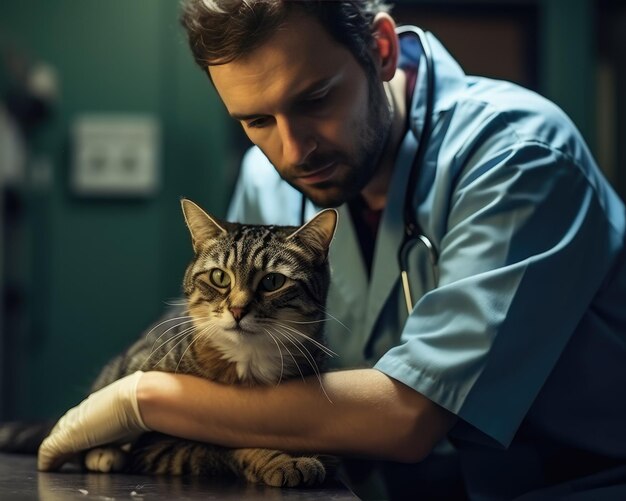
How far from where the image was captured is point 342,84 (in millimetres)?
1187

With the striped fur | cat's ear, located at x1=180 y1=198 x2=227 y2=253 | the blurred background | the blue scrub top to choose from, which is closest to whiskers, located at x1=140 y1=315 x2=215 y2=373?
the striped fur

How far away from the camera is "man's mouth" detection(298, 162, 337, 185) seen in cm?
120

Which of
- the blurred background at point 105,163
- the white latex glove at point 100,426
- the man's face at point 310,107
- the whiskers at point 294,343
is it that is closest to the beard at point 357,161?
the man's face at point 310,107

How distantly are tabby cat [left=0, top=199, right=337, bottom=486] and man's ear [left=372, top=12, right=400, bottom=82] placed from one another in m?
0.28

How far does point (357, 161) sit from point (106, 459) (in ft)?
1.68

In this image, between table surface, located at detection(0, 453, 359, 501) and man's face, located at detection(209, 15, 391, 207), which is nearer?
table surface, located at detection(0, 453, 359, 501)

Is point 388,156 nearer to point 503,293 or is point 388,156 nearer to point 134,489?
point 503,293

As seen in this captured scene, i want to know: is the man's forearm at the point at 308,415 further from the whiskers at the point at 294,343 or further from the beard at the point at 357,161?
the beard at the point at 357,161

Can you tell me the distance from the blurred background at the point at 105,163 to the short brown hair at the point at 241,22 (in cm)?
112

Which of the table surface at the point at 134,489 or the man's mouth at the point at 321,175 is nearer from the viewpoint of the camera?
the table surface at the point at 134,489

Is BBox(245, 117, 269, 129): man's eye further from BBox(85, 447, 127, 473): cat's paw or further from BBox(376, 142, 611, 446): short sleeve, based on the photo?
BBox(85, 447, 127, 473): cat's paw

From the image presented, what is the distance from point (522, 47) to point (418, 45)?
1.18m

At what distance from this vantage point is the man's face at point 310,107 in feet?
3.68

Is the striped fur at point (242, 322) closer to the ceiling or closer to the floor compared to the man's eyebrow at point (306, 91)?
closer to the floor
